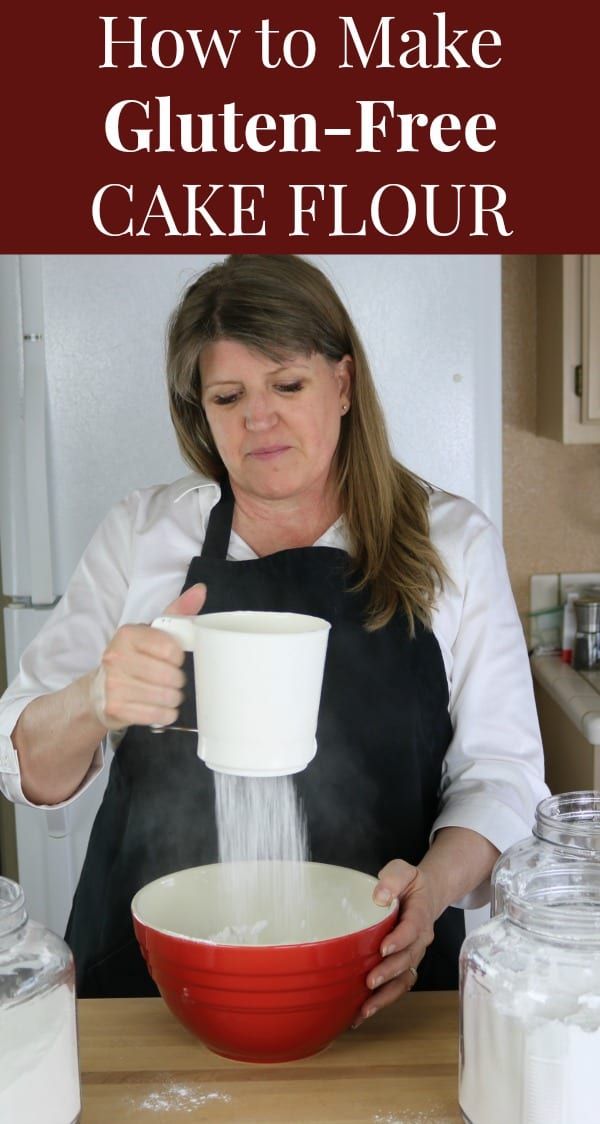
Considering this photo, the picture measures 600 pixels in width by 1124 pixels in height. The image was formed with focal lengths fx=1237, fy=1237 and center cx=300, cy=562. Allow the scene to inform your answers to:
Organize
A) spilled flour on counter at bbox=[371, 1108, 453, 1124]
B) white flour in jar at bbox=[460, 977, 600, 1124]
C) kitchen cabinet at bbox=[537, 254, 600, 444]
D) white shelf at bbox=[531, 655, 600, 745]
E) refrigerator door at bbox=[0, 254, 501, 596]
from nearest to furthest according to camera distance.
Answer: white flour in jar at bbox=[460, 977, 600, 1124], spilled flour on counter at bbox=[371, 1108, 453, 1124], refrigerator door at bbox=[0, 254, 501, 596], white shelf at bbox=[531, 655, 600, 745], kitchen cabinet at bbox=[537, 254, 600, 444]

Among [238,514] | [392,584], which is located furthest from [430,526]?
[238,514]

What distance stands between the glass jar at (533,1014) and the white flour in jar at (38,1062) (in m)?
0.27

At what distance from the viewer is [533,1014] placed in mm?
774

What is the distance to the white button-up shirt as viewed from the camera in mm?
1274

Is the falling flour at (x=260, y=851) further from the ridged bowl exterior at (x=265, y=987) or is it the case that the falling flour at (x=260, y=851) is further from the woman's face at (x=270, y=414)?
the woman's face at (x=270, y=414)

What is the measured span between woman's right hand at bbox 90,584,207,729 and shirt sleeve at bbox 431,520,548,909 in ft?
1.22

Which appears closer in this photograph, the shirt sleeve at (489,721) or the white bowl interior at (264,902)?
the white bowl interior at (264,902)

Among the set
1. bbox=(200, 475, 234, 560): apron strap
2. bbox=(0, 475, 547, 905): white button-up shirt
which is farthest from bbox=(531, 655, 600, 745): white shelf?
bbox=(200, 475, 234, 560): apron strap

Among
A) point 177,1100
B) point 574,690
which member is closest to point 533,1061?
point 177,1100

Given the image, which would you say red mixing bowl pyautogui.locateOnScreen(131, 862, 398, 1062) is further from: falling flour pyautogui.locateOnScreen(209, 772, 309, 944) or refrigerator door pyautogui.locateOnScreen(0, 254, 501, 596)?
refrigerator door pyautogui.locateOnScreen(0, 254, 501, 596)

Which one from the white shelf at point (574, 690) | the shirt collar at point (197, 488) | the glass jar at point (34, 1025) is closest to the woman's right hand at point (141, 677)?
the glass jar at point (34, 1025)
